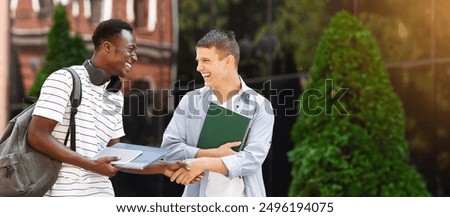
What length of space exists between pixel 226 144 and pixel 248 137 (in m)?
0.11

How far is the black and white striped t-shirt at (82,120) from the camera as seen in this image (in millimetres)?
3430

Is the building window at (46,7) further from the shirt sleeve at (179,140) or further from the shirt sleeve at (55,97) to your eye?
the shirt sleeve at (55,97)

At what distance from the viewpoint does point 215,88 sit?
394cm

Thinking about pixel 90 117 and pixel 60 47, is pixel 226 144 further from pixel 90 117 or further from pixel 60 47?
pixel 60 47

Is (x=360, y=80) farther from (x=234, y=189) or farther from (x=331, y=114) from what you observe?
(x=234, y=189)

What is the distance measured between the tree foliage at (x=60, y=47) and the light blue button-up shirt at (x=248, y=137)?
1.79 m

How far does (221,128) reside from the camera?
3904mm

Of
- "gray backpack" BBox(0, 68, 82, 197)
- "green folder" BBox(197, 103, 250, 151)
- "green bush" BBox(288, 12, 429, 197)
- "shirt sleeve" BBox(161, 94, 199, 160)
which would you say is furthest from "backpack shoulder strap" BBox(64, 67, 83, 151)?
"green bush" BBox(288, 12, 429, 197)

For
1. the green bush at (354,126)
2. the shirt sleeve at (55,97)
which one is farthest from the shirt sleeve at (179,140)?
the green bush at (354,126)

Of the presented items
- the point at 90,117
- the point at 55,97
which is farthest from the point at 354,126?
the point at 55,97

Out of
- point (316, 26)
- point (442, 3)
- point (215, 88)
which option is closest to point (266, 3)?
point (316, 26)

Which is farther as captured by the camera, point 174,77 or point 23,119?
point 174,77

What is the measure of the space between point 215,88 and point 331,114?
1.97 meters

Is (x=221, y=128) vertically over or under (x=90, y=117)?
under
